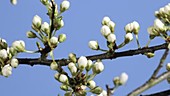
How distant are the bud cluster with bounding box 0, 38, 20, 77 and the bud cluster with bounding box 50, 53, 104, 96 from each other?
122 millimetres

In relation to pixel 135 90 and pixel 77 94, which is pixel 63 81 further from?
pixel 135 90

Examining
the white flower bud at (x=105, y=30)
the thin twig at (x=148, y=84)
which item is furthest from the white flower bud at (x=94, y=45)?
the thin twig at (x=148, y=84)

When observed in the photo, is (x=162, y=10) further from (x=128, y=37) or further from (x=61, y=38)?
(x=61, y=38)

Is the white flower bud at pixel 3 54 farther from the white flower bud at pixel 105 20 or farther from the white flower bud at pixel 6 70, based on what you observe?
the white flower bud at pixel 105 20

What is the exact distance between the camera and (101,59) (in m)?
0.96

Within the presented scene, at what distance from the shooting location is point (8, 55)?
1001 millimetres

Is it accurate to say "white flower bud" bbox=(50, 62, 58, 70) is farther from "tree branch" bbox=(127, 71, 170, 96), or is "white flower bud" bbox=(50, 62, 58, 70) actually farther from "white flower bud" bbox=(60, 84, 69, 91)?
"tree branch" bbox=(127, 71, 170, 96)

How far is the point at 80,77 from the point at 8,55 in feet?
0.74

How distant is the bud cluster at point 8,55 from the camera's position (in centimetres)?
97

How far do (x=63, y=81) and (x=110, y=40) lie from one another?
18 centimetres

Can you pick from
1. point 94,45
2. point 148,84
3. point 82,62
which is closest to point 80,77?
point 82,62

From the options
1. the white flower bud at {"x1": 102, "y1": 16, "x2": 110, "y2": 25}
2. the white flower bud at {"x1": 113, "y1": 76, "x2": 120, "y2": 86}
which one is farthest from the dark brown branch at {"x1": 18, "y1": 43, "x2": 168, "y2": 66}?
the white flower bud at {"x1": 113, "y1": 76, "x2": 120, "y2": 86}

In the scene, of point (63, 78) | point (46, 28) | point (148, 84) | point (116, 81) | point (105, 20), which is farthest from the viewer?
point (105, 20)

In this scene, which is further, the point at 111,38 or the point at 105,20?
the point at 105,20
